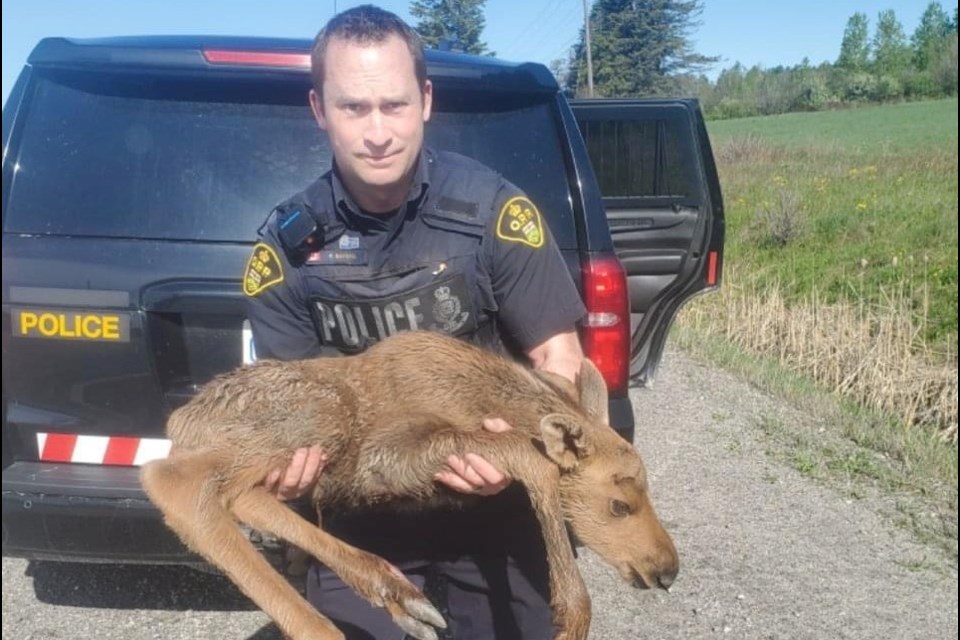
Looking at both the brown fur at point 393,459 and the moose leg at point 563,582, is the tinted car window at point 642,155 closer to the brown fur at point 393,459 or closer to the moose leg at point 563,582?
the brown fur at point 393,459

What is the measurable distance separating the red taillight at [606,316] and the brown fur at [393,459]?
984 mm

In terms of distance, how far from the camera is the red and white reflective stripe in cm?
347

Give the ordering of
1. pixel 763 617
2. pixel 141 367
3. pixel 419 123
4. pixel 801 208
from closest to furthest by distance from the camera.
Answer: pixel 419 123
pixel 141 367
pixel 763 617
pixel 801 208

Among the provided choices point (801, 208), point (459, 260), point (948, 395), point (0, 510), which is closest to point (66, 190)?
point (0, 510)

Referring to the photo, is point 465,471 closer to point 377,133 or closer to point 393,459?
point 393,459

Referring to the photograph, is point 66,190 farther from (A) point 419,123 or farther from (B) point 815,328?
(B) point 815,328

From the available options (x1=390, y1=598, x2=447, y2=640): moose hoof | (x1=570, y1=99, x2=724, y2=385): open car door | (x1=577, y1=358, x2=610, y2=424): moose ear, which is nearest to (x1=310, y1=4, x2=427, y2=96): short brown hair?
(x1=577, y1=358, x2=610, y2=424): moose ear

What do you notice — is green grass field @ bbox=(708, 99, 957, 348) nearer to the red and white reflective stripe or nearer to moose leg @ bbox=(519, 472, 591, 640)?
the red and white reflective stripe

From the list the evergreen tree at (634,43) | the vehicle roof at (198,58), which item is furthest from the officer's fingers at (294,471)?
the evergreen tree at (634,43)

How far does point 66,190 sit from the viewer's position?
353 centimetres

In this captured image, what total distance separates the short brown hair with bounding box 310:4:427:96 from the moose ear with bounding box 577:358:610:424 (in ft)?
2.84

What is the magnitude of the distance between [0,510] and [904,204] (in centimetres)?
2024

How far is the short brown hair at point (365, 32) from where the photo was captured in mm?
2551

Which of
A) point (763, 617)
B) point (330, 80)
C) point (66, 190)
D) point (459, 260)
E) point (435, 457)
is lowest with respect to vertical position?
point (763, 617)
